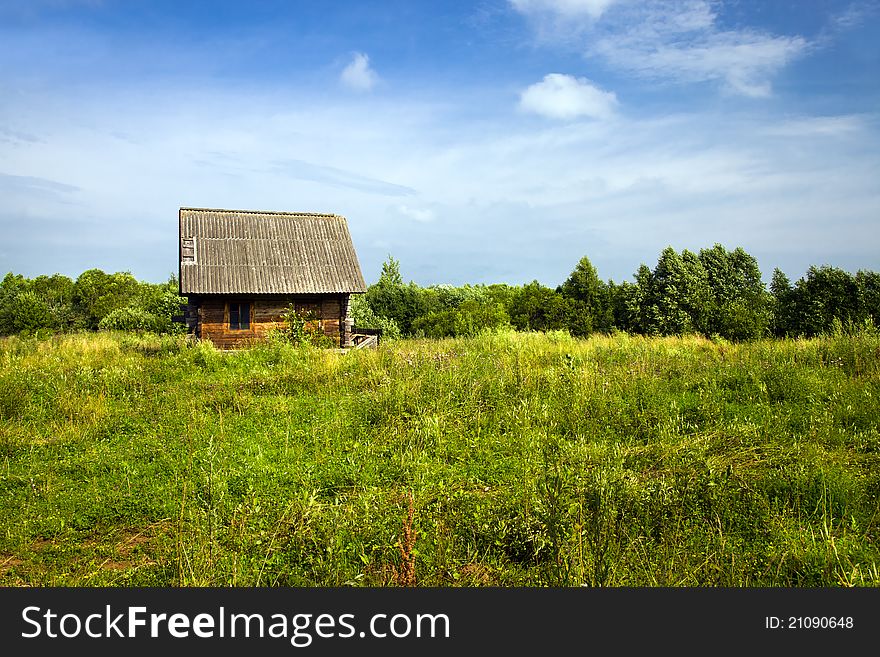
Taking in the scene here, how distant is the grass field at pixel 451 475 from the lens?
13.5 feet

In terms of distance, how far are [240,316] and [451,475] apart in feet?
53.6

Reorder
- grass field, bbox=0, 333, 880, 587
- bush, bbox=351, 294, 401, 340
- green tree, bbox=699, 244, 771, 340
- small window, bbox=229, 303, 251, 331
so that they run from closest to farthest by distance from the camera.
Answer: grass field, bbox=0, 333, 880, 587 → small window, bbox=229, 303, 251, 331 → green tree, bbox=699, 244, 771, 340 → bush, bbox=351, 294, 401, 340

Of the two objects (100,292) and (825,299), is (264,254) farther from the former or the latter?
(100,292)

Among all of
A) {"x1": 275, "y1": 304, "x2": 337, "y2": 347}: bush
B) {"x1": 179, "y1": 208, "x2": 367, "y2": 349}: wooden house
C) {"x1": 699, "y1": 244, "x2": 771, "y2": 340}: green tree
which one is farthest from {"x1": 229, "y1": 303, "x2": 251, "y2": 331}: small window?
{"x1": 699, "y1": 244, "x2": 771, "y2": 340}: green tree

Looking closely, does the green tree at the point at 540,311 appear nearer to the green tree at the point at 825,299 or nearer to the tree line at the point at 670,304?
the tree line at the point at 670,304

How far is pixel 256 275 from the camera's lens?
20.4 m

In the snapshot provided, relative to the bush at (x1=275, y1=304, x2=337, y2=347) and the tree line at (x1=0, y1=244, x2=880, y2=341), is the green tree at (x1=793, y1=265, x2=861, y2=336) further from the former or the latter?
the bush at (x1=275, y1=304, x2=337, y2=347)

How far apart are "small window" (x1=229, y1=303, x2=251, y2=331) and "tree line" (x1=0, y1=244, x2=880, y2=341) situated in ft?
12.3

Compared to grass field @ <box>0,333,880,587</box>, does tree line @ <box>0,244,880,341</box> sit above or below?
above

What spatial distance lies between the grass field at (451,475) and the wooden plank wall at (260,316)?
30.1ft

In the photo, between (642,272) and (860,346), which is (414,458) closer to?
(860,346)

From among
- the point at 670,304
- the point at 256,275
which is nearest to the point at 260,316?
the point at 256,275

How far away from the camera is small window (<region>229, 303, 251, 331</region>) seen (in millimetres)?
20312

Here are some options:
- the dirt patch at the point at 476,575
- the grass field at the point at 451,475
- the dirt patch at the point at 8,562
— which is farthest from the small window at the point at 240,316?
the dirt patch at the point at 476,575
